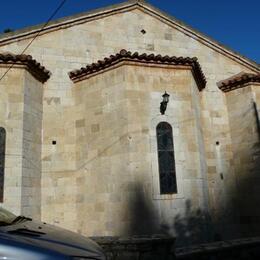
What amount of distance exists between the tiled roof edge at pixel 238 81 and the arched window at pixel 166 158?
334 cm

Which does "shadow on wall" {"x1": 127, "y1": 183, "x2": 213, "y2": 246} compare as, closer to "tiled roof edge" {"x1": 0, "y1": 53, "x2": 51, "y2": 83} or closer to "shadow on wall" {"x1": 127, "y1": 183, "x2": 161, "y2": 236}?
"shadow on wall" {"x1": 127, "y1": 183, "x2": 161, "y2": 236}

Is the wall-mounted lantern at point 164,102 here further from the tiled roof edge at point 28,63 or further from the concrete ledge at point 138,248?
the concrete ledge at point 138,248

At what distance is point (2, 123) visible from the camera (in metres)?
9.91

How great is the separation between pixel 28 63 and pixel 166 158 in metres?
4.51

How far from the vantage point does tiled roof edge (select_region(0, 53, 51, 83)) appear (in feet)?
33.6

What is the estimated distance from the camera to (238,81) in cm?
1232

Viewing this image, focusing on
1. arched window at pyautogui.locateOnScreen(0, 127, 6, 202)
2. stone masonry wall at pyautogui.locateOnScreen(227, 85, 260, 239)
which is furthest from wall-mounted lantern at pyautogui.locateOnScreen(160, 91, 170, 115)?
arched window at pyautogui.locateOnScreen(0, 127, 6, 202)

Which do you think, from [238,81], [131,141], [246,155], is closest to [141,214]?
[131,141]

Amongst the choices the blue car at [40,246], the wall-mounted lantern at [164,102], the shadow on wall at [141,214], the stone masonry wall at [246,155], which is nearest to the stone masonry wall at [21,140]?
the shadow on wall at [141,214]

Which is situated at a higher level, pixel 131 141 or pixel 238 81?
pixel 238 81

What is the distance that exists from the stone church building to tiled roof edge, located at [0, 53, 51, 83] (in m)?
0.03

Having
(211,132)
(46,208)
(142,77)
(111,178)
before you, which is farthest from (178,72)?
(46,208)

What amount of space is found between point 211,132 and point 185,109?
1940 millimetres

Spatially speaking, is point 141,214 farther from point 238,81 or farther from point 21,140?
point 238,81
